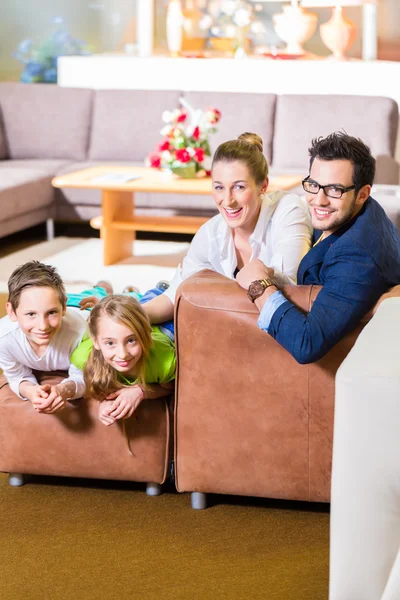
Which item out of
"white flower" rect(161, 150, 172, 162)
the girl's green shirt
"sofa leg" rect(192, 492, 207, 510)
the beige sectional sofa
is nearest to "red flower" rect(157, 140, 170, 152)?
"white flower" rect(161, 150, 172, 162)

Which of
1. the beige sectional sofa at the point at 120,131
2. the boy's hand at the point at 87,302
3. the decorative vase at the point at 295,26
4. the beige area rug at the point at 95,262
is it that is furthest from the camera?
the decorative vase at the point at 295,26

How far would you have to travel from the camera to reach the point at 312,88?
681 centimetres

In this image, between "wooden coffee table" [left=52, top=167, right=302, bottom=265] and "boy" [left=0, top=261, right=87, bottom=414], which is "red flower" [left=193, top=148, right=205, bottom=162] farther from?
"boy" [left=0, top=261, right=87, bottom=414]

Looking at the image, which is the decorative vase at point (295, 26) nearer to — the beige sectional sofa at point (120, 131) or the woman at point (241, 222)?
the beige sectional sofa at point (120, 131)

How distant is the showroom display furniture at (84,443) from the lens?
8.63 feet

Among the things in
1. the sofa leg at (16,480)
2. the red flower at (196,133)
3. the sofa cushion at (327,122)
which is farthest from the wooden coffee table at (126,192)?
the sofa leg at (16,480)

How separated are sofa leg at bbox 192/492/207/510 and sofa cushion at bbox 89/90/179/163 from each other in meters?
4.28

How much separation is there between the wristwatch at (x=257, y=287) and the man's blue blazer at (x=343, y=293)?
0.26ft

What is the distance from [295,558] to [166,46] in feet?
19.6

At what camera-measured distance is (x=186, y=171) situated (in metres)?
5.52

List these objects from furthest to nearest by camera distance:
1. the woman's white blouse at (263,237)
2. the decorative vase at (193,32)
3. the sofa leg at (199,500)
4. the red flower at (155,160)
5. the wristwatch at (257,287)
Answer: the decorative vase at (193,32), the red flower at (155,160), the woman's white blouse at (263,237), the sofa leg at (199,500), the wristwatch at (257,287)

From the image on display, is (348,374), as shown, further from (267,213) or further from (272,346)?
(267,213)

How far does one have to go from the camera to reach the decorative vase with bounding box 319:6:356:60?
22.8 feet

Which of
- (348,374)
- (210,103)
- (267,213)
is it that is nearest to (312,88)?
(210,103)
